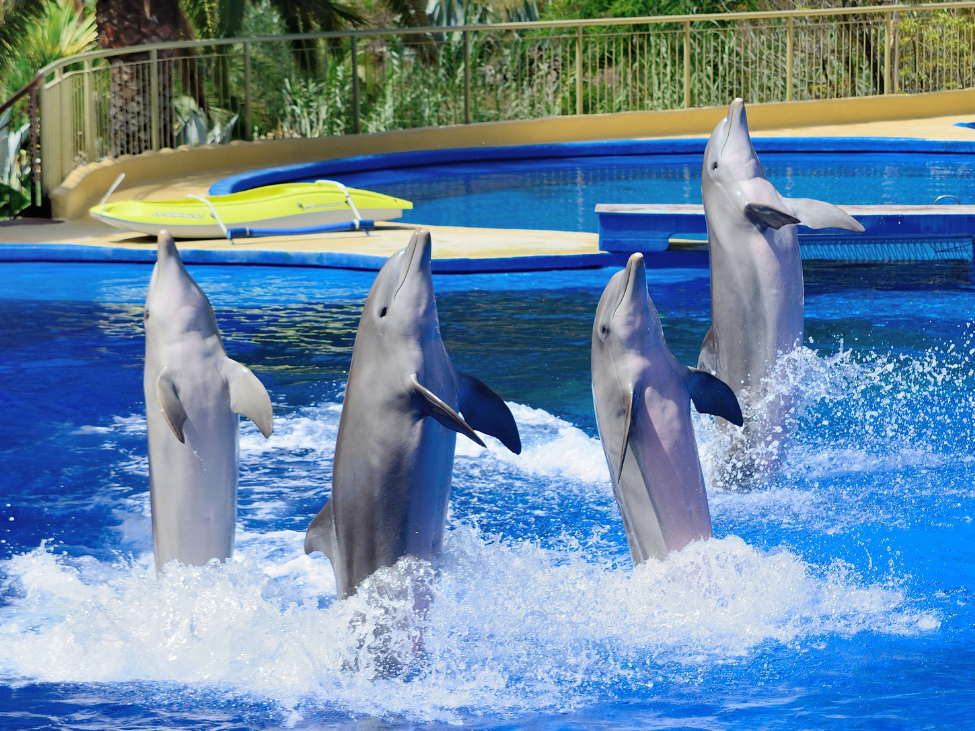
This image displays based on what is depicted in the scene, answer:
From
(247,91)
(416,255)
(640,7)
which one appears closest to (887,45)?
(640,7)

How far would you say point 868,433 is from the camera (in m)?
7.10

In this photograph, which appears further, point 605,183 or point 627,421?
point 605,183

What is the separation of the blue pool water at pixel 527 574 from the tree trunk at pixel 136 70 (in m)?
7.11

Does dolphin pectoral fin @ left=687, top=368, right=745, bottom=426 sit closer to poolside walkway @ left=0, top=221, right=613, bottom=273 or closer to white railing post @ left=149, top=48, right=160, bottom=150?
poolside walkway @ left=0, top=221, right=613, bottom=273

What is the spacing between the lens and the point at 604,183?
1725cm

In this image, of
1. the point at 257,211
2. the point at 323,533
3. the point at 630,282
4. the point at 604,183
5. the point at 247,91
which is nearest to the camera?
the point at 323,533

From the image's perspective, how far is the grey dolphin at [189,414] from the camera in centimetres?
429

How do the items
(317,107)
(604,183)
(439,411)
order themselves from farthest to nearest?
(317,107) < (604,183) < (439,411)

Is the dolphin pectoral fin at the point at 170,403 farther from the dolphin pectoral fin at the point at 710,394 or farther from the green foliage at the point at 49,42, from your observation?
the green foliage at the point at 49,42

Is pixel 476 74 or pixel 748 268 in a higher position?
pixel 476 74

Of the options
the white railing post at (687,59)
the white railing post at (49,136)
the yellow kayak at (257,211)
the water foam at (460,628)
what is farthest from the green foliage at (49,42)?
the water foam at (460,628)

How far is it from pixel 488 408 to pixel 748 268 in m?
1.98

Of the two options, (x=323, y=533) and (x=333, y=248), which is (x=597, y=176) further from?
(x=323, y=533)

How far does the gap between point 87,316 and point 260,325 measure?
144cm
